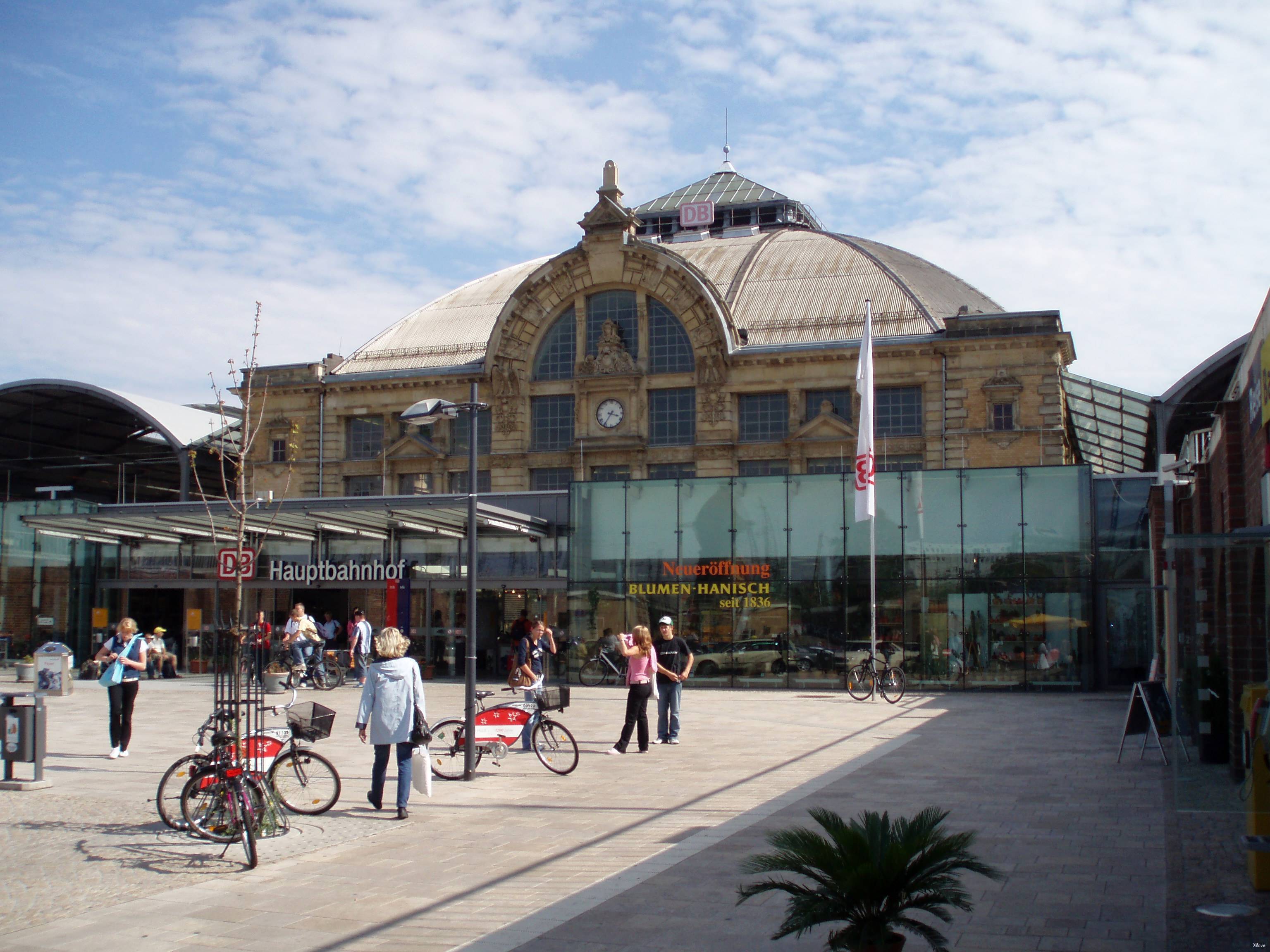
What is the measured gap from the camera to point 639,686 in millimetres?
17750

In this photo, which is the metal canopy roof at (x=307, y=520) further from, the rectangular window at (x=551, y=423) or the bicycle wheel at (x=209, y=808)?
the bicycle wheel at (x=209, y=808)

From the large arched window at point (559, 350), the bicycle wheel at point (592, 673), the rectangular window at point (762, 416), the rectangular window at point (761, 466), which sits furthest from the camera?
the large arched window at point (559, 350)

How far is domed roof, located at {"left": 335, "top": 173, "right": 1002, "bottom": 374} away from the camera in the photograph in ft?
160

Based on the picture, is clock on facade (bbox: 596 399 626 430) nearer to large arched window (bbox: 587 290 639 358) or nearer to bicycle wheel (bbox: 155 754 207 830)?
large arched window (bbox: 587 290 639 358)

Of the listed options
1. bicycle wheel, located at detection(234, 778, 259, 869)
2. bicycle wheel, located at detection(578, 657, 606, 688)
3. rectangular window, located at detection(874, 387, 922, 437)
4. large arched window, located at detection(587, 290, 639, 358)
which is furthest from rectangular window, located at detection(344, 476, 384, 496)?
bicycle wheel, located at detection(234, 778, 259, 869)

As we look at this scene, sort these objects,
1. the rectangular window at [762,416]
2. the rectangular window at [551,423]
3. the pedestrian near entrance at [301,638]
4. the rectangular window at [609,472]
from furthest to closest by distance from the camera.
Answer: the rectangular window at [551,423]
the rectangular window at [609,472]
the rectangular window at [762,416]
the pedestrian near entrance at [301,638]

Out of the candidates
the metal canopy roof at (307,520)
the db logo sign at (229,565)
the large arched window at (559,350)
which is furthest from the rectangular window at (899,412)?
the db logo sign at (229,565)

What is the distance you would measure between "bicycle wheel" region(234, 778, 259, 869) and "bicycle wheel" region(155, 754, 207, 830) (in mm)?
907

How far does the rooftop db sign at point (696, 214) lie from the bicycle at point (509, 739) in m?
52.9

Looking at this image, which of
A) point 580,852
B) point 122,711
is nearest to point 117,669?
point 122,711

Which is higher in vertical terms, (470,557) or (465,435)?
(465,435)

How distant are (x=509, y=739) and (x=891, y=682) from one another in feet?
51.3

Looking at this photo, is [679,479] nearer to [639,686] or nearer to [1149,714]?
[639,686]

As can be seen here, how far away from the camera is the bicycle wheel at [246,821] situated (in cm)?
984
